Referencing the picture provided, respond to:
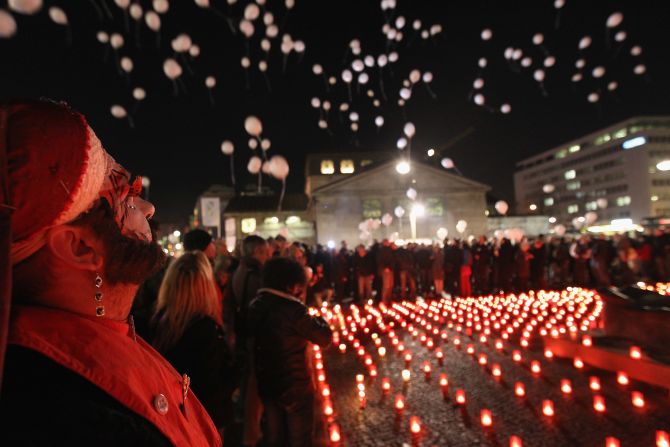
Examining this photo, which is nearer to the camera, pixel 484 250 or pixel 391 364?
pixel 391 364

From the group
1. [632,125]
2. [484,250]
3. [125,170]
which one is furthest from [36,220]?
[632,125]

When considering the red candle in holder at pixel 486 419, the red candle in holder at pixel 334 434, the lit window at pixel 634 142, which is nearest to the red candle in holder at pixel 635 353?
the red candle in holder at pixel 486 419

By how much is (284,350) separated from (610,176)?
336ft

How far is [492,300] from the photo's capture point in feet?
47.1

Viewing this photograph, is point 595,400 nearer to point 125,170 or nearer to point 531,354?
point 531,354

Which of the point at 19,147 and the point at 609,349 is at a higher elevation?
the point at 19,147

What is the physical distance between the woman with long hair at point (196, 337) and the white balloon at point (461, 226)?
39.6 meters

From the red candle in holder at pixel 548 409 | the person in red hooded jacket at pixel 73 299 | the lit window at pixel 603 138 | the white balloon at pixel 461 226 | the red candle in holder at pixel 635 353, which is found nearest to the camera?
the person in red hooded jacket at pixel 73 299

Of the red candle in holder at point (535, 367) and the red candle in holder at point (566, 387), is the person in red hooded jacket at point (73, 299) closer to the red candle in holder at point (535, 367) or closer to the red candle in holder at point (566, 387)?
the red candle in holder at point (566, 387)

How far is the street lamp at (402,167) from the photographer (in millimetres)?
40812

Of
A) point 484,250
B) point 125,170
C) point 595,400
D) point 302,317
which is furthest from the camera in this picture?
point 484,250

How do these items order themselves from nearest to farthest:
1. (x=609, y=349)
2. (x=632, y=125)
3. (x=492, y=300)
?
(x=609, y=349), (x=492, y=300), (x=632, y=125)

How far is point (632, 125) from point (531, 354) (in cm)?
10039

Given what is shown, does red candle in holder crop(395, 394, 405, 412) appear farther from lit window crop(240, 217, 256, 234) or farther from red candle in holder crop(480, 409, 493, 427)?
lit window crop(240, 217, 256, 234)
